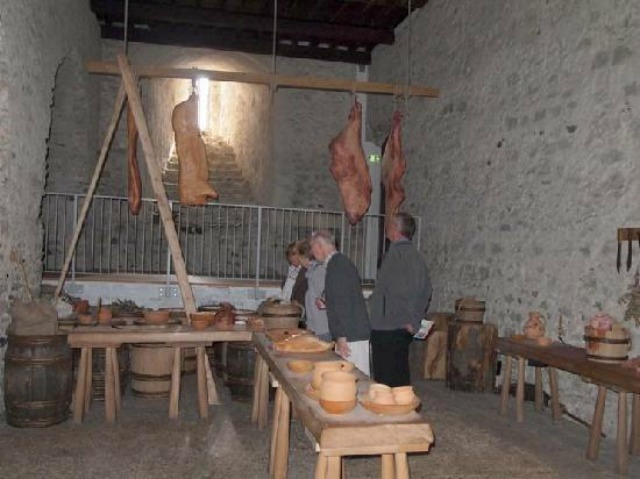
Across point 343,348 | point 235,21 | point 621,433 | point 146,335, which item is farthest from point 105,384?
point 235,21

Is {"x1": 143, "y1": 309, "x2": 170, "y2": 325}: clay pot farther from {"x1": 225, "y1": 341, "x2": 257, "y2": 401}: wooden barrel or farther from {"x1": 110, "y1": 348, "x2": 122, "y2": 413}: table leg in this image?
{"x1": 225, "y1": 341, "x2": 257, "y2": 401}: wooden barrel

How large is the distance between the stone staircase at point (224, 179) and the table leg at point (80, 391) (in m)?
6.76

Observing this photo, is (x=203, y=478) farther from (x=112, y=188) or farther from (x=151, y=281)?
(x=112, y=188)

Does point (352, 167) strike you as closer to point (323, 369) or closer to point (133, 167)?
point (133, 167)

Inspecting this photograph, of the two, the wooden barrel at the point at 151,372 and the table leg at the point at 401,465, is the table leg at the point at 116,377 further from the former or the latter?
the table leg at the point at 401,465

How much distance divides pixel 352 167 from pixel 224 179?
16.2 ft

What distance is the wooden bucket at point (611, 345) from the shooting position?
4.22 meters

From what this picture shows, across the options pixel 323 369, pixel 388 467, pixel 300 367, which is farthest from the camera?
pixel 300 367

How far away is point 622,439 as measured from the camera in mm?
4051

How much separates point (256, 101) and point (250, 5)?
268 centimetres

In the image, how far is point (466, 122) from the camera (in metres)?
7.25

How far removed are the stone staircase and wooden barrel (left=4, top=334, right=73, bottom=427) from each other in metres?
6.96

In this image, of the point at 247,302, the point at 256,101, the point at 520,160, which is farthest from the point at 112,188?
the point at 520,160

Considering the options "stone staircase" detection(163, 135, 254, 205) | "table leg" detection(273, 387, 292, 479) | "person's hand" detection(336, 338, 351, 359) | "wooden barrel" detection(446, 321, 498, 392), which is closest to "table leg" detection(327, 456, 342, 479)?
"table leg" detection(273, 387, 292, 479)
